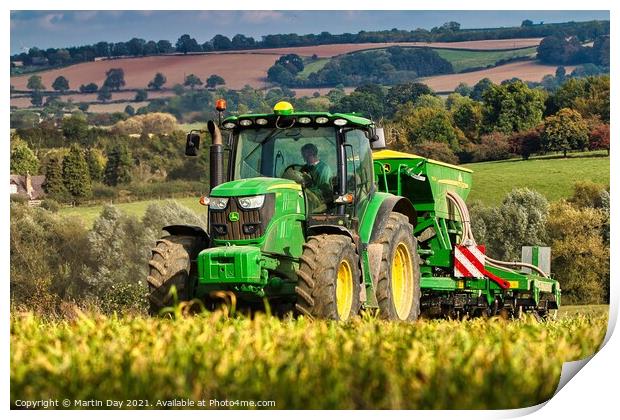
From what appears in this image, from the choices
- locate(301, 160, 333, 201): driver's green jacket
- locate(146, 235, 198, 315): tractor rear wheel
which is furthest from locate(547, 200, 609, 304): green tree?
locate(146, 235, 198, 315): tractor rear wheel

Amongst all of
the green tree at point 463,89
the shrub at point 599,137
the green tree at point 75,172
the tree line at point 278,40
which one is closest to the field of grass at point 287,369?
the tree line at point 278,40

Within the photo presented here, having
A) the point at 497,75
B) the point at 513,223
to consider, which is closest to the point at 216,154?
the point at 513,223

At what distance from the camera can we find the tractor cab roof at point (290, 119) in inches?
540

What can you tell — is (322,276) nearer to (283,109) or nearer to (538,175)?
(283,109)

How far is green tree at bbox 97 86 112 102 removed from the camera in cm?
3075

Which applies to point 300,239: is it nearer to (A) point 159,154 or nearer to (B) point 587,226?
(A) point 159,154

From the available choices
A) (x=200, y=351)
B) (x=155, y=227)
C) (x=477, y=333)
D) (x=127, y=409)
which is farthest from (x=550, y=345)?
(x=155, y=227)

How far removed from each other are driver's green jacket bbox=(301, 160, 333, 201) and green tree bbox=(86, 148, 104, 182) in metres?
30.5

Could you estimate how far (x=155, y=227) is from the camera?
58.0 meters

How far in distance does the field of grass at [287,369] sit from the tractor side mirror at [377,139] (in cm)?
A: 499

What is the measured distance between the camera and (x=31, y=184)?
3947 cm

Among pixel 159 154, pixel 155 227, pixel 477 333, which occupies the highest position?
pixel 477 333

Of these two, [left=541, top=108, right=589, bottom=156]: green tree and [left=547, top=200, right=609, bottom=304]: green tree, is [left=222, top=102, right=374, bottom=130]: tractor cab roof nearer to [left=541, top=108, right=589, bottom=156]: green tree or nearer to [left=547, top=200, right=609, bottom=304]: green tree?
[left=541, top=108, right=589, bottom=156]: green tree

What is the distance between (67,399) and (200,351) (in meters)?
1.20
